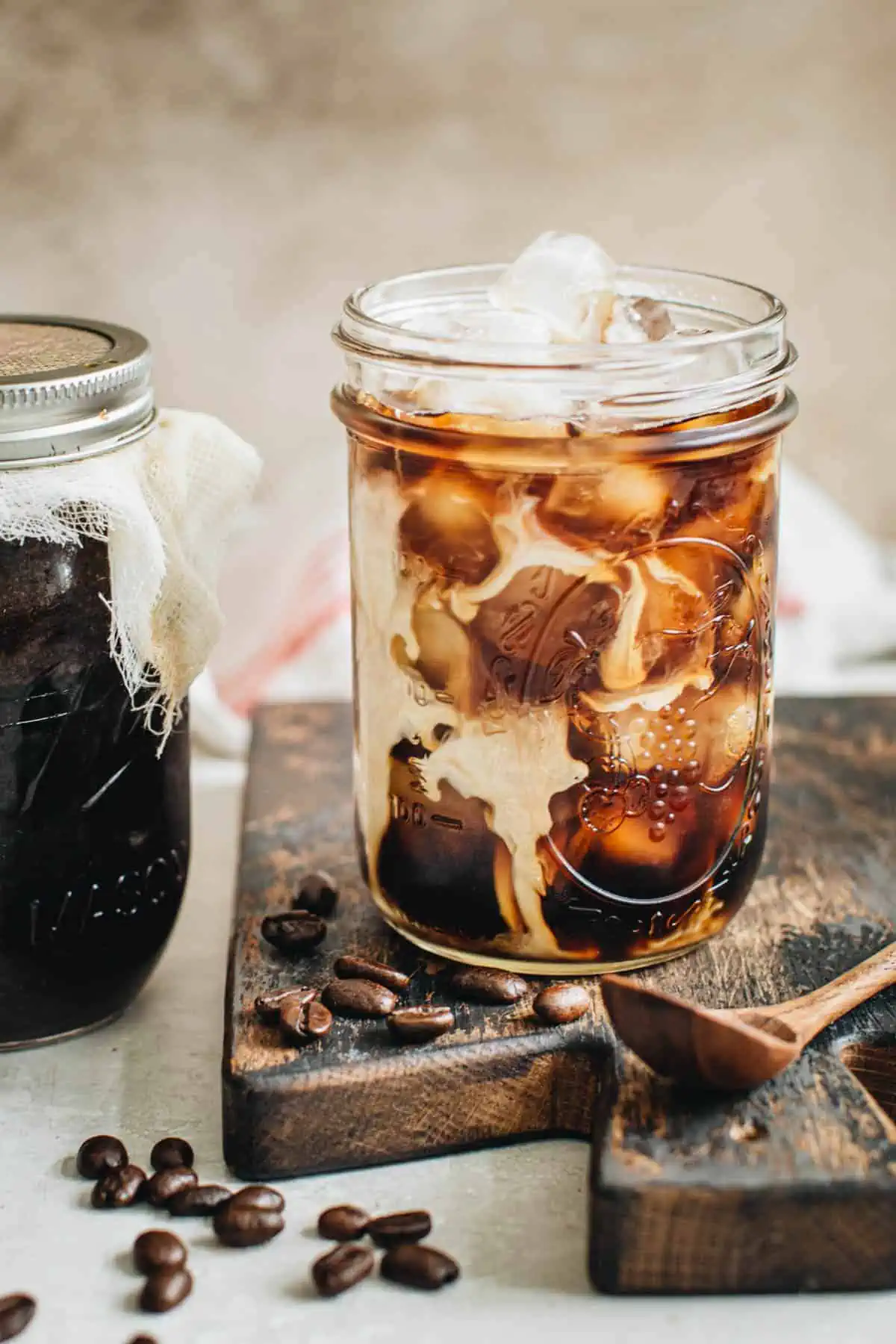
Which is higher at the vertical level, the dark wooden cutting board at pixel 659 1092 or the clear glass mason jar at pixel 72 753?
the clear glass mason jar at pixel 72 753

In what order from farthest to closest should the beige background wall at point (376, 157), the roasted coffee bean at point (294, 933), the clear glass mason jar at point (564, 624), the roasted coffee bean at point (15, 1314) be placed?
the beige background wall at point (376, 157)
the roasted coffee bean at point (294, 933)
the clear glass mason jar at point (564, 624)
the roasted coffee bean at point (15, 1314)

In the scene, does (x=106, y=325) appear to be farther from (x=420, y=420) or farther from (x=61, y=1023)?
(x=61, y=1023)

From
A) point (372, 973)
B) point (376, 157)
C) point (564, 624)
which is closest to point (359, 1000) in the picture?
point (372, 973)

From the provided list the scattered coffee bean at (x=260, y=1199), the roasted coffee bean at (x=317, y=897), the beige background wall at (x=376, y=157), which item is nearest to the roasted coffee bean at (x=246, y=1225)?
the scattered coffee bean at (x=260, y=1199)

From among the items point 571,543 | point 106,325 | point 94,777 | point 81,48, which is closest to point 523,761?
point 571,543

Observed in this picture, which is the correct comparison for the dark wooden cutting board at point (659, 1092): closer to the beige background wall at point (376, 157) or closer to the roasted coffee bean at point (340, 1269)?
the roasted coffee bean at point (340, 1269)

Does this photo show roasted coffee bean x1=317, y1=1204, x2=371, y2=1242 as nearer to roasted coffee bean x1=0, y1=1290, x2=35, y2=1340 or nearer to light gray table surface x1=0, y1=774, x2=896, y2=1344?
light gray table surface x1=0, y1=774, x2=896, y2=1344

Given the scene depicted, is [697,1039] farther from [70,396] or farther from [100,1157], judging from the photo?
[70,396]
